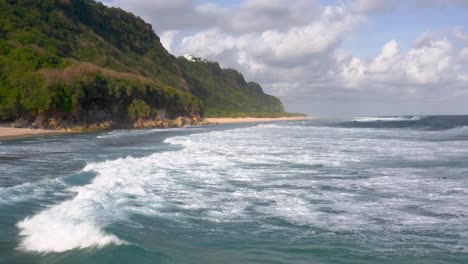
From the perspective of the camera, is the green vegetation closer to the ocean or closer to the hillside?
the hillside

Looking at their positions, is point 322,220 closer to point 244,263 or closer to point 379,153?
point 244,263

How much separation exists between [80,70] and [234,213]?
5980cm

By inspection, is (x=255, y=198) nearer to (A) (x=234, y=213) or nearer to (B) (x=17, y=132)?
(A) (x=234, y=213)

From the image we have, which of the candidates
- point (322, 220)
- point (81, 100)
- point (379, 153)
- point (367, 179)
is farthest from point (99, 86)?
point (322, 220)

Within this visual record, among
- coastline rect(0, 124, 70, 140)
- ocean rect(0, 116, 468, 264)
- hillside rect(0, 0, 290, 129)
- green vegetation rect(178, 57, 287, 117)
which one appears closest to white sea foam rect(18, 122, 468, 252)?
ocean rect(0, 116, 468, 264)

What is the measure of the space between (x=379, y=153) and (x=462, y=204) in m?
14.0

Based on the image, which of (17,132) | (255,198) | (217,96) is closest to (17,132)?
(17,132)

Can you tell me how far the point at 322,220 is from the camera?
10.5 m

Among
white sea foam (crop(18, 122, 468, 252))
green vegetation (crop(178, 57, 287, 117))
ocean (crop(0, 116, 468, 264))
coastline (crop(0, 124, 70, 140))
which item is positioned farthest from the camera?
green vegetation (crop(178, 57, 287, 117))

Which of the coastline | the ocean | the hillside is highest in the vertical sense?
the hillside

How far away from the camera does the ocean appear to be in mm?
8031

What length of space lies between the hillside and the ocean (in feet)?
129

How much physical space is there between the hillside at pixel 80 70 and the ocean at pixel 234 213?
3943cm

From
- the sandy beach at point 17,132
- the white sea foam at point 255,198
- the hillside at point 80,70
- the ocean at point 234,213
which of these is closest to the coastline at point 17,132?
the sandy beach at point 17,132
